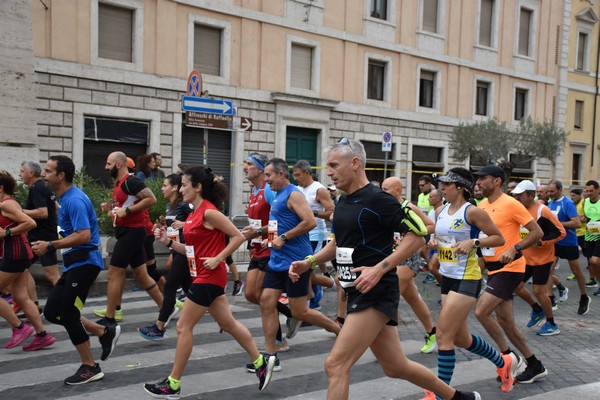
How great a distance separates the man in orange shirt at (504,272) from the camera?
595 centimetres

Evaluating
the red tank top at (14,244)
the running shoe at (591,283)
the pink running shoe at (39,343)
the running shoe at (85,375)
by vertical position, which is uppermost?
the red tank top at (14,244)

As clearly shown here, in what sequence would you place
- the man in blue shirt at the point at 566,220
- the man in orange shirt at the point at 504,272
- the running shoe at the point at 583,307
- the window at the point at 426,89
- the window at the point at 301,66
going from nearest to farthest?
the man in orange shirt at the point at 504,272 < the running shoe at the point at 583,307 < the man in blue shirt at the point at 566,220 < the window at the point at 301,66 < the window at the point at 426,89

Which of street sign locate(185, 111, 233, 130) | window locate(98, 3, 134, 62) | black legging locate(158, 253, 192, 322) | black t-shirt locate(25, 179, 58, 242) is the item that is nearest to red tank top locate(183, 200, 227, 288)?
black legging locate(158, 253, 192, 322)

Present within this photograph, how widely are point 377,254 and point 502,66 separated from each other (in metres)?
29.3

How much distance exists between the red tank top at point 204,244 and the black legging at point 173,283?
6.25ft

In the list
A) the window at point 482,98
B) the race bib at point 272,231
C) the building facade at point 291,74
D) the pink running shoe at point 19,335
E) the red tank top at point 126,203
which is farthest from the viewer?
the window at point 482,98

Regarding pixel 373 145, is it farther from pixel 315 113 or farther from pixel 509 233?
pixel 509 233

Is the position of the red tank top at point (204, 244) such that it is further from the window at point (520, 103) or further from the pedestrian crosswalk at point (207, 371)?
the window at point (520, 103)

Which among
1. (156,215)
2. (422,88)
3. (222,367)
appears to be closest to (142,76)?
(156,215)

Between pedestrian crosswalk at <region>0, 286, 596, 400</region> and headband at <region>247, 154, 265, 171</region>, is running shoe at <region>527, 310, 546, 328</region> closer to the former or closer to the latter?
pedestrian crosswalk at <region>0, 286, 596, 400</region>

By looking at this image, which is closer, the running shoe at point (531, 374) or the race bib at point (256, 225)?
the running shoe at point (531, 374)

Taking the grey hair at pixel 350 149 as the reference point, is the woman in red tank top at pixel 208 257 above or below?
below

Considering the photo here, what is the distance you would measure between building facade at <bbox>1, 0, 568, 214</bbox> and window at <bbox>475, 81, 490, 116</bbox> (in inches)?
2.4

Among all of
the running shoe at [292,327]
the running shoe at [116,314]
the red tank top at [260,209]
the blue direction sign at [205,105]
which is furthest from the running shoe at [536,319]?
the blue direction sign at [205,105]
